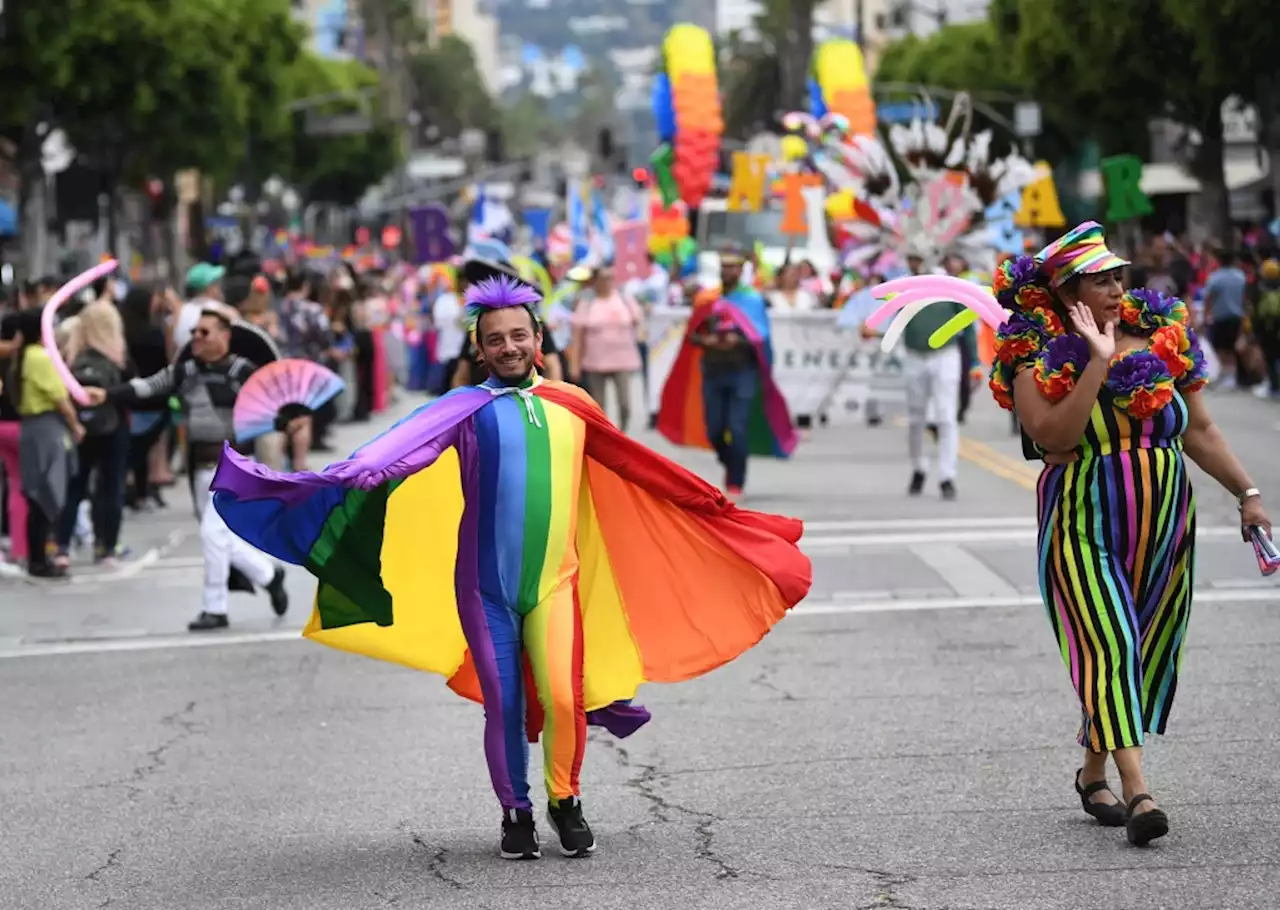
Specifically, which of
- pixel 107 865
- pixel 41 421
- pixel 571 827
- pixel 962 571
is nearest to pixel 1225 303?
pixel 962 571

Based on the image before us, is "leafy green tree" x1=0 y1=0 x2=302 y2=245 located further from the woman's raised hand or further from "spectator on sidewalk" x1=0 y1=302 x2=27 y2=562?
the woman's raised hand

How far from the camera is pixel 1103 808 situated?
7.45 metres

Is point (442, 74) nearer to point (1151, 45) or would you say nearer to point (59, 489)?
point (1151, 45)

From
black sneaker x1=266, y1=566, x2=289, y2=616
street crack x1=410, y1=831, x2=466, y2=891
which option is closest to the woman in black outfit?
black sneaker x1=266, y1=566, x2=289, y2=616

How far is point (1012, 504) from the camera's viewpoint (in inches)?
A: 722

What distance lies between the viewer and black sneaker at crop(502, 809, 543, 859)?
727 centimetres

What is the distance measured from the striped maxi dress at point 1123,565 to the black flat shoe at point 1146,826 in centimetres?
24

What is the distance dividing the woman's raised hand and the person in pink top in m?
16.0

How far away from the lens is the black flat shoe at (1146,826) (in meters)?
7.00

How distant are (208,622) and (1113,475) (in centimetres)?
685

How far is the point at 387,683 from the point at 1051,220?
49.2 ft

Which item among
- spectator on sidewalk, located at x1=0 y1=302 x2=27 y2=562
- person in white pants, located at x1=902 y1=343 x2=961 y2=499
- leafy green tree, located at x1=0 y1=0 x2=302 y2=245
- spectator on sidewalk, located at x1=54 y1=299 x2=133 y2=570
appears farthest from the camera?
leafy green tree, located at x1=0 y1=0 x2=302 y2=245

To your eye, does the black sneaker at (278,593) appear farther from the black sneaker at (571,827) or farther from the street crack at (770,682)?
the black sneaker at (571,827)

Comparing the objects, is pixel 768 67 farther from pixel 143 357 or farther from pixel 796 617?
pixel 796 617
